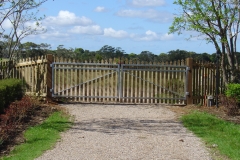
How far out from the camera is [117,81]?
16.3 metres

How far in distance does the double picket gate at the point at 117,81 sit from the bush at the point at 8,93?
1.90m

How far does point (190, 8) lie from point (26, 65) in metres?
7.16

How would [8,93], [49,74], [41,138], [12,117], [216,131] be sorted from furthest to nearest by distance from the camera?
[49,74], [8,93], [12,117], [216,131], [41,138]

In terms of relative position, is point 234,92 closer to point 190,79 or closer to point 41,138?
point 190,79

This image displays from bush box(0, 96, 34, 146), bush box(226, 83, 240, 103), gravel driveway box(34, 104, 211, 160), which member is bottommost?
gravel driveway box(34, 104, 211, 160)

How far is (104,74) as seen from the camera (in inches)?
641

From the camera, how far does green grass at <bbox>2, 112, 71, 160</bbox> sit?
7979 mm

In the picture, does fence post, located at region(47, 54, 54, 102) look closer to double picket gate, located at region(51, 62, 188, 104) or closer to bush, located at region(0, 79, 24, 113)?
double picket gate, located at region(51, 62, 188, 104)

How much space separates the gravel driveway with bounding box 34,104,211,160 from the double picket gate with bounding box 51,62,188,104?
6.22 ft

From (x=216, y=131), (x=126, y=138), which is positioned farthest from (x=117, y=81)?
(x=126, y=138)

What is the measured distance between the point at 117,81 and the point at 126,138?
669 centimetres

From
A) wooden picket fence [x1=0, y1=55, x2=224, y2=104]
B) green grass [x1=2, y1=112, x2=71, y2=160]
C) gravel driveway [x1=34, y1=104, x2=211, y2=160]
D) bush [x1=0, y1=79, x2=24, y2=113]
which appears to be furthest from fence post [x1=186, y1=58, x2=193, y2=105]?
bush [x1=0, y1=79, x2=24, y2=113]

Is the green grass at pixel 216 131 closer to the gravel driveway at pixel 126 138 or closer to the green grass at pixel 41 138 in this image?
the gravel driveway at pixel 126 138

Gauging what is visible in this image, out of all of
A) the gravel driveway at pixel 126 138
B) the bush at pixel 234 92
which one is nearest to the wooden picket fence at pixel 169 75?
the bush at pixel 234 92
